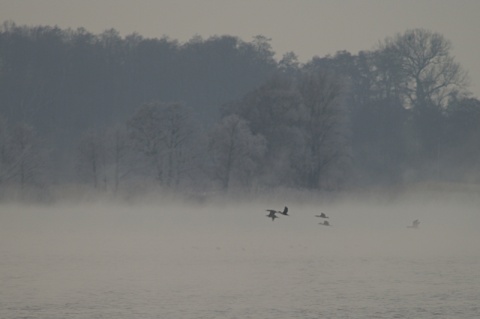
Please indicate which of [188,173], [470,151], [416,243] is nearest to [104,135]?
[188,173]

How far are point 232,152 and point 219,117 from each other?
41.9 m

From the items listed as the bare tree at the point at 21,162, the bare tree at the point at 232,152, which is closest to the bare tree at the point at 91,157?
the bare tree at the point at 21,162

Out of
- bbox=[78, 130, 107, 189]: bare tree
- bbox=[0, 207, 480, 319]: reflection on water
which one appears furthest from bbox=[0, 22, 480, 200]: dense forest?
bbox=[0, 207, 480, 319]: reflection on water

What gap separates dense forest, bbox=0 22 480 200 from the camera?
2857 inches

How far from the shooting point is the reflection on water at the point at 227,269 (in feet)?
97.0

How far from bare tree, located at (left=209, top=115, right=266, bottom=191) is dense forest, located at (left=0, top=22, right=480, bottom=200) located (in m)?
0.09

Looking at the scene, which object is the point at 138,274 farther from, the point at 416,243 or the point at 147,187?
the point at 147,187

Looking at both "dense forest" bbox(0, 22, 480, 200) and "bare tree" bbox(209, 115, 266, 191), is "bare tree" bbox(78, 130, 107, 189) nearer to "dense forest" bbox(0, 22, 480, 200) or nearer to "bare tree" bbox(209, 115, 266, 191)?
"dense forest" bbox(0, 22, 480, 200)

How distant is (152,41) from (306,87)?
68797 millimetres

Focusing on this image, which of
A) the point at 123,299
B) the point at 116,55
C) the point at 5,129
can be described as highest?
the point at 116,55

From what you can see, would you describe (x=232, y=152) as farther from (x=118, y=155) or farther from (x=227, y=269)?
(x=227, y=269)

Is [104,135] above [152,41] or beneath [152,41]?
beneath

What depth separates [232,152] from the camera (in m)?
72.4

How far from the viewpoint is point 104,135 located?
74875mm
